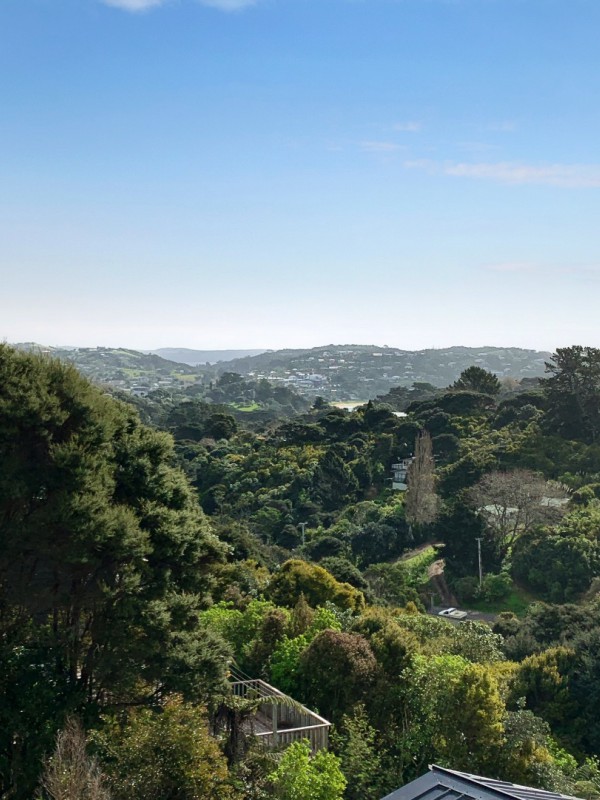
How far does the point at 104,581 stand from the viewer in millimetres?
8930

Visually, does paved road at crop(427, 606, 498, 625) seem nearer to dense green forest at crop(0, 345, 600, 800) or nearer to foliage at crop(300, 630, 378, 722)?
dense green forest at crop(0, 345, 600, 800)

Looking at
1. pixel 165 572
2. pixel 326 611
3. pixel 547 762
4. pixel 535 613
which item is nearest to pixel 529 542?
pixel 535 613

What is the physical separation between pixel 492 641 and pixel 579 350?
86.8ft

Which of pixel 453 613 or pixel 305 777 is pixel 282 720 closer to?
pixel 305 777

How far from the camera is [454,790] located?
5555 mm

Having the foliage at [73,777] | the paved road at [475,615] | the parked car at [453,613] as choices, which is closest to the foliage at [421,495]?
the paved road at [475,615]

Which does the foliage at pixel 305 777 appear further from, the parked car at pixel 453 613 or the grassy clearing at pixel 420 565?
the grassy clearing at pixel 420 565

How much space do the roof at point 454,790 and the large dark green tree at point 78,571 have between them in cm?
420

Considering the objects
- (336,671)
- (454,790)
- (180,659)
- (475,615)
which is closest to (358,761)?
(336,671)

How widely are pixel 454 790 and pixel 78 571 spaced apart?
5160 millimetres

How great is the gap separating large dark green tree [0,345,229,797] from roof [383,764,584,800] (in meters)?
4.20

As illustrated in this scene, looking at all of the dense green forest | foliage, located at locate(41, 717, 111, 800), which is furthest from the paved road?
foliage, located at locate(41, 717, 111, 800)

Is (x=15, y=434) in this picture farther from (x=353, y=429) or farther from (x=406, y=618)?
(x=353, y=429)

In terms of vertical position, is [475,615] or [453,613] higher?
[453,613]
